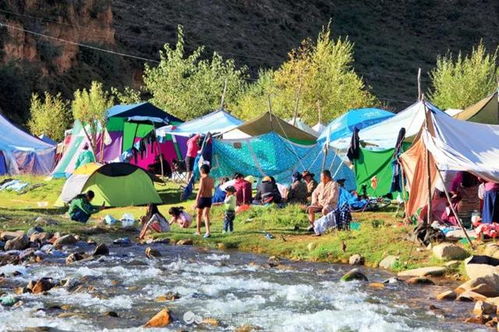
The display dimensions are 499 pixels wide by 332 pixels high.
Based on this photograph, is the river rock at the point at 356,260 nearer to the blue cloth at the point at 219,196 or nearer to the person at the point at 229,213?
the person at the point at 229,213

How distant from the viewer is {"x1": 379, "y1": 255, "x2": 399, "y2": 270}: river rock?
13.6m

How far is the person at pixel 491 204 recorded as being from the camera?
15.0 m

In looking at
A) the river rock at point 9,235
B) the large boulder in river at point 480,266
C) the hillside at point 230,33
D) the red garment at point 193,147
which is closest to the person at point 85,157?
the red garment at point 193,147

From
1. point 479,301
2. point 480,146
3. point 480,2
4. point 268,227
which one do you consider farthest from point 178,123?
point 480,2

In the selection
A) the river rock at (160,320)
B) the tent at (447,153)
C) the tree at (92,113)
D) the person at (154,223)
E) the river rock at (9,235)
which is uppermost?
the tree at (92,113)

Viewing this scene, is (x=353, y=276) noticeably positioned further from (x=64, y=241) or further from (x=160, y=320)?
(x=64, y=241)

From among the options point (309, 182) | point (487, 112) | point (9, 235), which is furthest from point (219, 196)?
point (487, 112)

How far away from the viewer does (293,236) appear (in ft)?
52.9

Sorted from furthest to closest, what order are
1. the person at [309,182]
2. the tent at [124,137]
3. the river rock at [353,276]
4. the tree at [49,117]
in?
the tree at [49,117] < the tent at [124,137] < the person at [309,182] < the river rock at [353,276]

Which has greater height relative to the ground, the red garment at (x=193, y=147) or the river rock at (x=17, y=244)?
the red garment at (x=193, y=147)

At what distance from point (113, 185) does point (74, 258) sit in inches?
321

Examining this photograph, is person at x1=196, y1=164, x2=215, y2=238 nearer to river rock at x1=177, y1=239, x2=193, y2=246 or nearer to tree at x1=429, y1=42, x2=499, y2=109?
river rock at x1=177, y1=239, x2=193, y2=246

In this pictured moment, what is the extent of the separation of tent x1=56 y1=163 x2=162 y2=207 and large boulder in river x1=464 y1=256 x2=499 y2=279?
11.9 metres

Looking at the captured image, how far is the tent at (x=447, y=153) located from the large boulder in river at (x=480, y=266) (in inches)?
92.9
